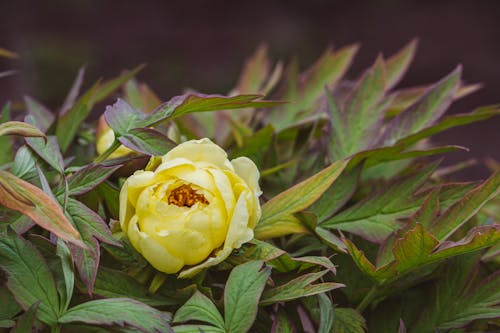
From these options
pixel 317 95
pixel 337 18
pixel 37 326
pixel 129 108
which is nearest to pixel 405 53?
pixel 317 95

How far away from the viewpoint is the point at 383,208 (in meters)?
0.59

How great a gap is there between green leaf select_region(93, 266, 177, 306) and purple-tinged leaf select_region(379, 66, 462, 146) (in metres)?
0.27

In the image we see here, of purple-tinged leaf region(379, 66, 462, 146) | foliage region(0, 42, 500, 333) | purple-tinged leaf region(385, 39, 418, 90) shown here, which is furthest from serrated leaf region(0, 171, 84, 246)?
purple-tinged leaf region(385, 39, 418, 90)

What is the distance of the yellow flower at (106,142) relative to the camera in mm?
594

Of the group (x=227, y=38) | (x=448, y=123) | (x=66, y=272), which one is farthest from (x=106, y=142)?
(x=227, y=38)

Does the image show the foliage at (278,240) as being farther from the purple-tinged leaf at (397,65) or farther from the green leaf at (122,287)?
the purple-tinged leaf at (397,65)

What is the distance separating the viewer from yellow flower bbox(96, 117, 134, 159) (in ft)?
1.95

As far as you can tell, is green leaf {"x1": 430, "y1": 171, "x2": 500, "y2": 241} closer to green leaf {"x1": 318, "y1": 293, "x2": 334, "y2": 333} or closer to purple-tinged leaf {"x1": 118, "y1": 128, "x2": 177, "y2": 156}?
green leaf {"x1": 318, "y1": 293, "x2": 334, "y2": 333}

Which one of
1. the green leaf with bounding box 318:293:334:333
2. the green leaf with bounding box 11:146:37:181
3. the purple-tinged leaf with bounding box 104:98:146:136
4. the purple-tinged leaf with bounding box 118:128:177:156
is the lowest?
the green leaf with bounding box 318:293:334:333

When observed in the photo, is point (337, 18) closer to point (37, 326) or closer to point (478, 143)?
point (478, 143)

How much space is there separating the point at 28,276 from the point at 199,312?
0.36ft

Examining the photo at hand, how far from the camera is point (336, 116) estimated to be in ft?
2.17

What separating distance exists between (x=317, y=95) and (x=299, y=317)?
333 millimetres

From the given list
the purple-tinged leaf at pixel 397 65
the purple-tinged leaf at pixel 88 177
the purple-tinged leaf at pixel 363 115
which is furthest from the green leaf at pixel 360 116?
the purple-tinged leaf at pixel 88 177
